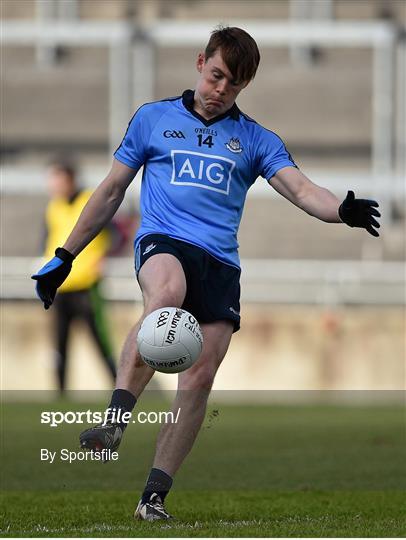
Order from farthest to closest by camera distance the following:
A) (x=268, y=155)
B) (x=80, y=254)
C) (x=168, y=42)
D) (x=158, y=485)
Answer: (x=168, y=42), (x=80, y=254), (x=268, y=155), (x=158, y=485)

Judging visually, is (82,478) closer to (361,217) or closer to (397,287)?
(361,217)

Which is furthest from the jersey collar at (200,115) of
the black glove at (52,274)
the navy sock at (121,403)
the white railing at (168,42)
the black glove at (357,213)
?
the white railing at (168,42)

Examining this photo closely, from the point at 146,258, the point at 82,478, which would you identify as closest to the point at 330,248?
the point at 82,478

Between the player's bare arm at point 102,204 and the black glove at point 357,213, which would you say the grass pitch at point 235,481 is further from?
the black glove at point 357,213

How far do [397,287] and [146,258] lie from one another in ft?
38.2

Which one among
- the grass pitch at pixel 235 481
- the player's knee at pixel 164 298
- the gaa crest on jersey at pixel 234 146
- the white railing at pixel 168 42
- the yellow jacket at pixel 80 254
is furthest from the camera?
the white railing at pixel 168 42

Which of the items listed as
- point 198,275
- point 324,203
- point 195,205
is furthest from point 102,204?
point 324,203

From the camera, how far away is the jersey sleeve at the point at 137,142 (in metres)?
6.45

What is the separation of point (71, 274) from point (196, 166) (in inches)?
304

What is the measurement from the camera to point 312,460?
9625 mm

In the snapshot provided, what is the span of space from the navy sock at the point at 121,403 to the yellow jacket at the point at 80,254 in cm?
767

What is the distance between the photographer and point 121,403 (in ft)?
20.2

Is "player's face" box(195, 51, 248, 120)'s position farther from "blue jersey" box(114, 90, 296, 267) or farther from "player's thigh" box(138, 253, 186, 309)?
"player's thigh" box(138, 253, 186, 309)

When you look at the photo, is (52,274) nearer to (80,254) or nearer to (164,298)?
(164,298)
